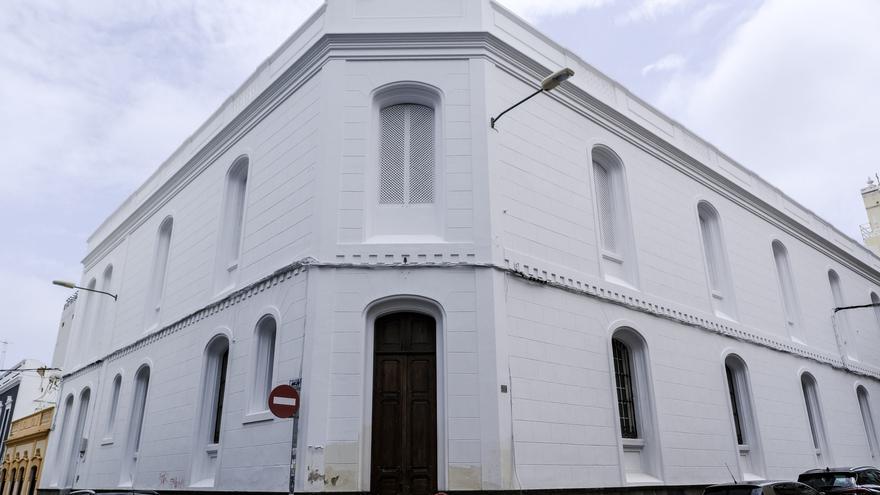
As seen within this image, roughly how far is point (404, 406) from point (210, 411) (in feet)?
20.1

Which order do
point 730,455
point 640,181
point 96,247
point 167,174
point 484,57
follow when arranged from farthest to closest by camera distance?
point 96,247, point 167,174, point 640,181, point 730,455, point 484,57

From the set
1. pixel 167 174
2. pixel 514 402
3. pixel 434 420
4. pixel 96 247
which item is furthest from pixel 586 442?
pixel 96 247

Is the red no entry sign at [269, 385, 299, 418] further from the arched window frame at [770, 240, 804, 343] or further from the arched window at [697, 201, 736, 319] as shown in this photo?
the arched window frame at [770, 240, 804, 343]

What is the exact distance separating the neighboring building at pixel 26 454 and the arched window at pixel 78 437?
184 inches

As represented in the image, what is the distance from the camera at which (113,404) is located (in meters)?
20.3

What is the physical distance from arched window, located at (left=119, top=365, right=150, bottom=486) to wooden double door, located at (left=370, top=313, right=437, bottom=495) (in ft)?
30.8

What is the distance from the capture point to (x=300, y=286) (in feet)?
40.8

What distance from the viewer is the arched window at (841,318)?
80.3ft

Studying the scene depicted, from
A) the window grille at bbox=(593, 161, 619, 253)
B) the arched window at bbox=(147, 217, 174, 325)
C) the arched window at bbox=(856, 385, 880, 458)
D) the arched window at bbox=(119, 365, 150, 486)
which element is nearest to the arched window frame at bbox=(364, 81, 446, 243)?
the window grille at bbox=(593, 161, 619, 253)

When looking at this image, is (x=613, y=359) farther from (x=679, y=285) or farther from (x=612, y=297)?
(x=679, y=285)

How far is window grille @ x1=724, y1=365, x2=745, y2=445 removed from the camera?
56.6ft

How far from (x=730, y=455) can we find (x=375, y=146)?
11.5 m

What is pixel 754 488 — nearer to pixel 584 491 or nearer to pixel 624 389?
pixel 584 491

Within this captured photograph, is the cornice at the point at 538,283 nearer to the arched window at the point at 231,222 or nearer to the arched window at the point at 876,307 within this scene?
the arched window at the point at 231,222
